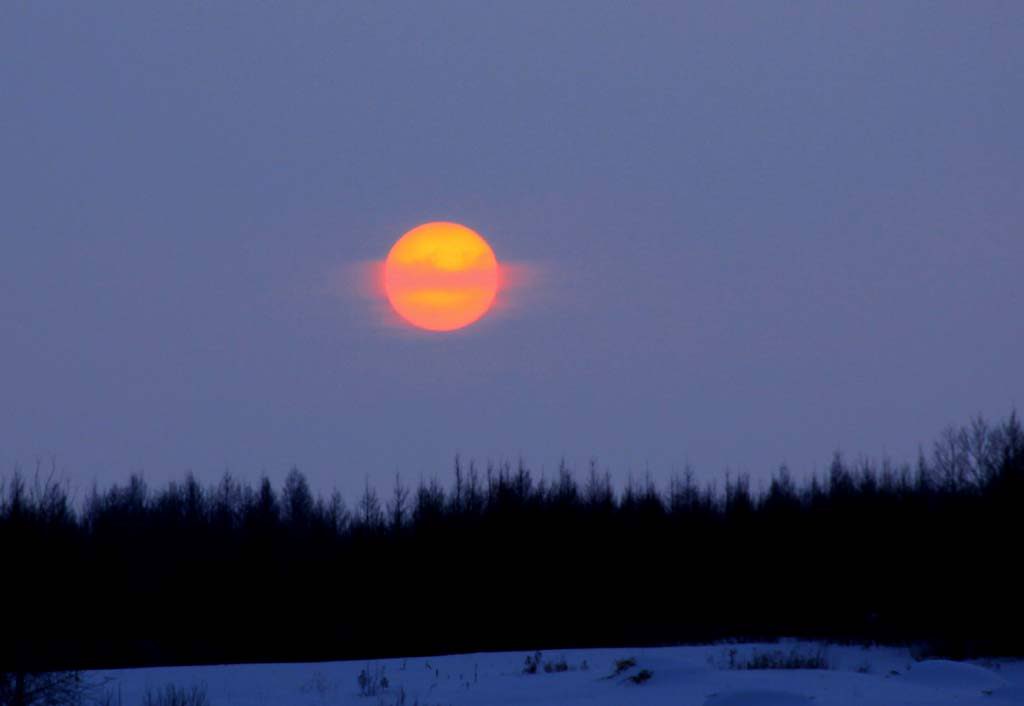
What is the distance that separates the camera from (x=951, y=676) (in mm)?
18484

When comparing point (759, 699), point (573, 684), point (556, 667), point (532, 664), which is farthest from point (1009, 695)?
point (532, 664)

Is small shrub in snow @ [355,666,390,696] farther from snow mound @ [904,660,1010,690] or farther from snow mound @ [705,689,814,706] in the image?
snow mound @ [904,660,1010,690]

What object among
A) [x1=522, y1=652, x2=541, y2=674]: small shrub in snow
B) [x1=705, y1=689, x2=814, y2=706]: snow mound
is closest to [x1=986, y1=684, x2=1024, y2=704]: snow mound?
[x1=705, y1=689, x2=814, y2=706]: snow mound

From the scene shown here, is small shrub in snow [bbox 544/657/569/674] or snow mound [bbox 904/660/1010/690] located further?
small shrub in snow [bbox 544/657/569/674]

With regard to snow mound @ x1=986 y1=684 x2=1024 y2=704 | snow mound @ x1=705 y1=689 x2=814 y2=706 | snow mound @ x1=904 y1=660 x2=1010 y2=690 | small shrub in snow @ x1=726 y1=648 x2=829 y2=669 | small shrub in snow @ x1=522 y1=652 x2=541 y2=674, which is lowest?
snow mound @ x1=986 y1=684 x2=1024 y2=704

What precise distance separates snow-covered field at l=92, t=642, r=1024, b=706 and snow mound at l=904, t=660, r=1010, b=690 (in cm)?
2

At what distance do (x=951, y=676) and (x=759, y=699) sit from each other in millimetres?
5190

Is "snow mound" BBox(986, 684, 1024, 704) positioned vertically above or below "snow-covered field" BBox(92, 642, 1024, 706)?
below

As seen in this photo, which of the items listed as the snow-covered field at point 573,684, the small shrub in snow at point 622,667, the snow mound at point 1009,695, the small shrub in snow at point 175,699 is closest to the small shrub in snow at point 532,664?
the snow-covered field at point 573,684

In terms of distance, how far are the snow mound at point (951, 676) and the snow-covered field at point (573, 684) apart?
2 centimetres

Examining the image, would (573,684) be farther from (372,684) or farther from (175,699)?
(175,699)

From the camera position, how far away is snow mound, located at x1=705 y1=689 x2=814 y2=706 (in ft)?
48.1

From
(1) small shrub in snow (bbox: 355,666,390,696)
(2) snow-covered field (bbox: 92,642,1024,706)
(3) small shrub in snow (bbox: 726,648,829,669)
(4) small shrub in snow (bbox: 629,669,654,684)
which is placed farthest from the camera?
(3) small shrub in snow (bbox: 726,648,829,669)

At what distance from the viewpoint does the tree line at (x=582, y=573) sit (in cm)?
3609
